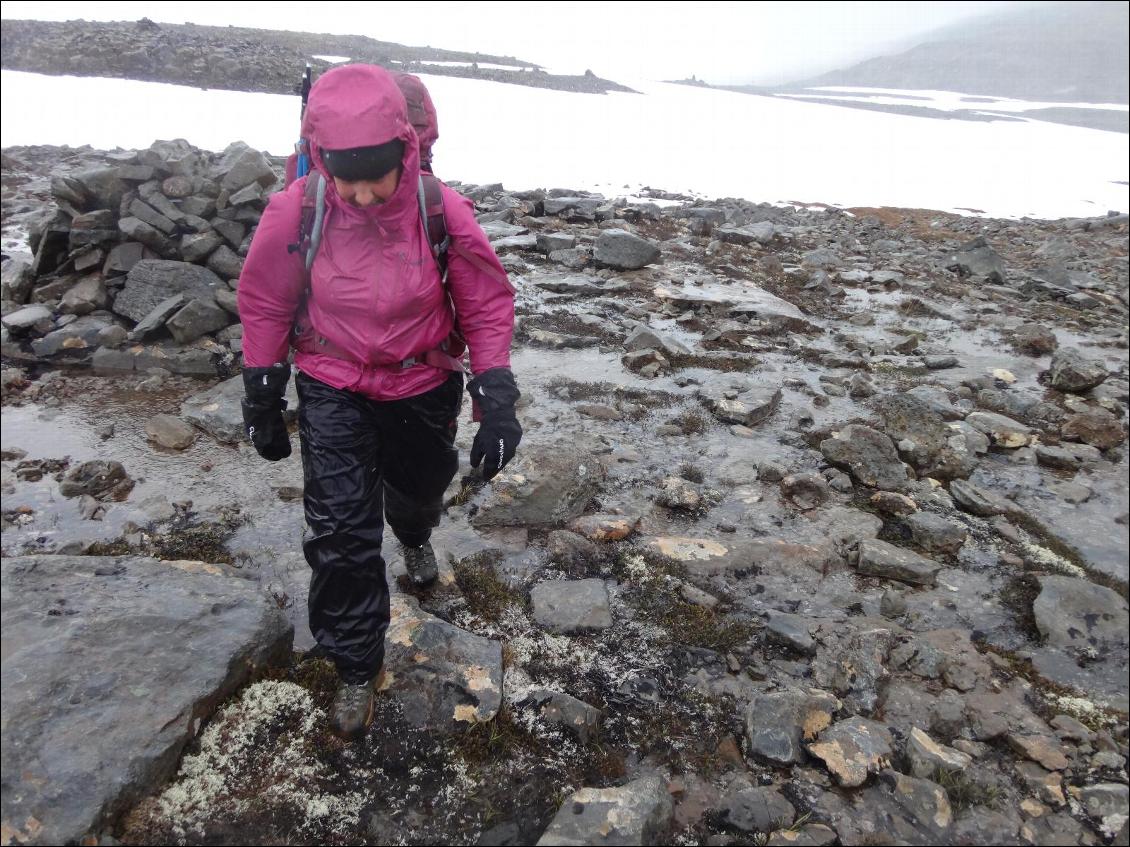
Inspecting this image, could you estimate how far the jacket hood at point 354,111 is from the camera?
2416 millimetres

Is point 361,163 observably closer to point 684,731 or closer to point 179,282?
point 684,731

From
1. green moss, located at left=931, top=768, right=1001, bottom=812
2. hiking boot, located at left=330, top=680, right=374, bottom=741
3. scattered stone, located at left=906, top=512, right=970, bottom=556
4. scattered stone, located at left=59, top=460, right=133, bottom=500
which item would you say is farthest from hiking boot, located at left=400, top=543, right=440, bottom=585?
scattered stone, located at left=906, top=512, right=970, bottom=556

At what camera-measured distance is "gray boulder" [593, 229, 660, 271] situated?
11.2 m

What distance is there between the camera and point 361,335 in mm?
2805

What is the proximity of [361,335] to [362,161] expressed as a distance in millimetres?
692

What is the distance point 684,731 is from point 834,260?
1238 centimetres

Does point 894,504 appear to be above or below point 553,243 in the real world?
below

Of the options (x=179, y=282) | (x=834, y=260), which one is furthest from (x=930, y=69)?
(x=179, y=282)

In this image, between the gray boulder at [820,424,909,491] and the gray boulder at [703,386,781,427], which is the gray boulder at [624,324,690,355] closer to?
the gray boulder at [703,386,781,427]

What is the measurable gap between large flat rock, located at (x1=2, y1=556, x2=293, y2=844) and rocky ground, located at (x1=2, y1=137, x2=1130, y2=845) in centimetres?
2

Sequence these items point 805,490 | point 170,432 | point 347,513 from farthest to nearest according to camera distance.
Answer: point 170,432
point 805,490
point 347,513

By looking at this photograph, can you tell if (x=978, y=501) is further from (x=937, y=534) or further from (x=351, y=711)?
(x=351, y=711)

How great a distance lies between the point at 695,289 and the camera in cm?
1034

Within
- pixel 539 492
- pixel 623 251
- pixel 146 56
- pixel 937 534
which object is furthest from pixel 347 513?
pixel 146 56
